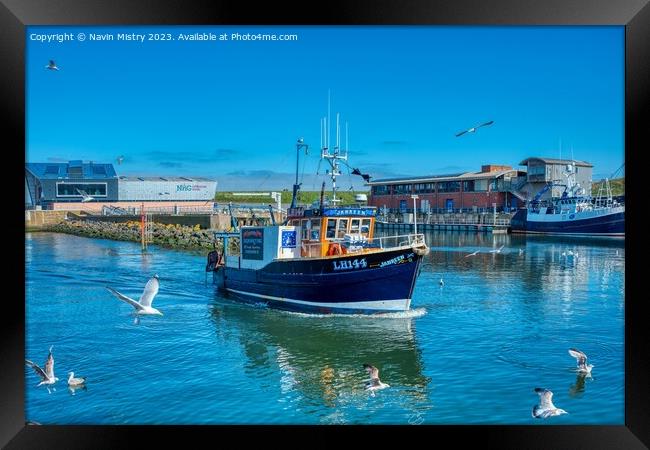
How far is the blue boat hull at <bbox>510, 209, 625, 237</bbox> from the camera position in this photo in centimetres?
3688

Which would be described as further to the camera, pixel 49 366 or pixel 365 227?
pixel 365 227

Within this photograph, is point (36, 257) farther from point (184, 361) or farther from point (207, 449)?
point (207, 449)

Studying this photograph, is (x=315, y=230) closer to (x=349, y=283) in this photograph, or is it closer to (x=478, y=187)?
(x=349, y=283)

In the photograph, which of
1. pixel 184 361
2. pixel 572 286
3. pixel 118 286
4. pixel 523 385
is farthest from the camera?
pixel 572 286

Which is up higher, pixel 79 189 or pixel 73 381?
pixel 79 189

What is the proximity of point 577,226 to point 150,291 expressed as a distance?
3358cm

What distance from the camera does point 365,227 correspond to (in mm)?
15508

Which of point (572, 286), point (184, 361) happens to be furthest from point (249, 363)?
point (572, 286)

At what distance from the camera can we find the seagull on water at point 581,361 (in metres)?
9.83

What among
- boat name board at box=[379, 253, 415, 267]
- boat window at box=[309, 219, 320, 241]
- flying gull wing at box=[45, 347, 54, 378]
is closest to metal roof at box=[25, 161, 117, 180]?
flying gull wing at box=[45, 347, 54, 378]

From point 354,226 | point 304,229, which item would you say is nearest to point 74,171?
point 304,229
